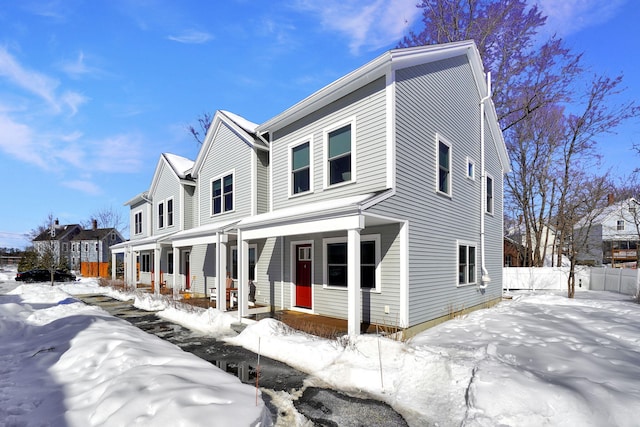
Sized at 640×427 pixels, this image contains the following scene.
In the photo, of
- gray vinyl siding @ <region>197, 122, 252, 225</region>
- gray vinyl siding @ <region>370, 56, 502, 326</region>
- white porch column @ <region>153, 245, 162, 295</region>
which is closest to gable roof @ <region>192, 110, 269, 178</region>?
gray vinyl siding @ <region>197, 122, 252, 225</region>

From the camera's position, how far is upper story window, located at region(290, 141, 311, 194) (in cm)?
1095

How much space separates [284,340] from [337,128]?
5.93 m

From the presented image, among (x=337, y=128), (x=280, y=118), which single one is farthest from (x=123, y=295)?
(x=337, y=128)

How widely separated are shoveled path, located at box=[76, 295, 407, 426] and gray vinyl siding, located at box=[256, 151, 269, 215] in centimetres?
521

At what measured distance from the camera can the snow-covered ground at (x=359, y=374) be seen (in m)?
4.06

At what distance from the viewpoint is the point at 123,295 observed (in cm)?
1781

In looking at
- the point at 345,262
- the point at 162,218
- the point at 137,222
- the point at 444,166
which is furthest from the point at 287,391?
the point at 137,222

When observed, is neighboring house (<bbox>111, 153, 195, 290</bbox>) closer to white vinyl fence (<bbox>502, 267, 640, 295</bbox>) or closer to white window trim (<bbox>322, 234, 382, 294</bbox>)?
white window trim (<bbox>322, 234, 382, 294</bbox>)

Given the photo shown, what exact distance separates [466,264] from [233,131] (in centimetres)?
1050

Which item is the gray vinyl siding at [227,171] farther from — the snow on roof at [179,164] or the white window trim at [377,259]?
the white window trim at [377,259]

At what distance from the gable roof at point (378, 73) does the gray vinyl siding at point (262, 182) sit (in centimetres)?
99

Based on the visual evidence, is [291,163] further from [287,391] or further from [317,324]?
[287,391]

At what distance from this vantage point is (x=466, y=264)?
11.8 metres

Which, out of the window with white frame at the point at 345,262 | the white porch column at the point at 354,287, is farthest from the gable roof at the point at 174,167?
the white porch column at the point at 354,287
